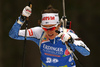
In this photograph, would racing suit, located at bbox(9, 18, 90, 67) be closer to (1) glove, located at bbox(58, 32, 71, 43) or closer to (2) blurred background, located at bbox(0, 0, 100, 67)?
(1) glove, located at bbox(58, 32, 71, 43)

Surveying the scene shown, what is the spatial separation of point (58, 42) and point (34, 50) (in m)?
1.31

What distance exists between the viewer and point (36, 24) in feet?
9.70

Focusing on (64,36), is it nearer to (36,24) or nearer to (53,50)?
(53,50)

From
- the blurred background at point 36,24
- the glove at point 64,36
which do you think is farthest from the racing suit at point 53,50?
Answer: the blurred background at point 36,24

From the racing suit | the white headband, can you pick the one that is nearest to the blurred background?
the racing suit

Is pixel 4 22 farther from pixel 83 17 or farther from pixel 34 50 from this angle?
pixel 83 17

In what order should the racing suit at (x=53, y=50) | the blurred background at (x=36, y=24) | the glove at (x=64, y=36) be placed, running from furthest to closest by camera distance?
the blurred background at (x=36, y=24) < the racing suit at (x=53, y=50) < the glove at (x=64, y=36)

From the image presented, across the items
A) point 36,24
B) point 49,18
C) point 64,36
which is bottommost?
point 36,24

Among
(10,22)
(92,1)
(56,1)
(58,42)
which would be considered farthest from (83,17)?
(58,42)

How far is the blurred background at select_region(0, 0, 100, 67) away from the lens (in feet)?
9.75

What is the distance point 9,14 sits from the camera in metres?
2.96

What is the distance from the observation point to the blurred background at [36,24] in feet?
9.75

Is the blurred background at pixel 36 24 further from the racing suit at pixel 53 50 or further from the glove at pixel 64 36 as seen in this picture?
the glove at pixel 64 36

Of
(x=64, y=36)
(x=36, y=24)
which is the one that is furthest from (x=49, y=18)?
(x=36, y=24)
